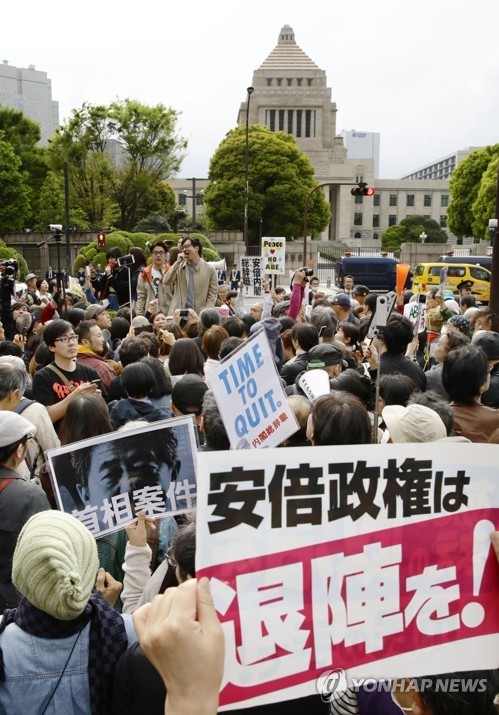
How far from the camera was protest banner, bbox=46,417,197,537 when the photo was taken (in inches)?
109

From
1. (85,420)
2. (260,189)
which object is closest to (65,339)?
(85,420)

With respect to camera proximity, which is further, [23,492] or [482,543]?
[23,492]

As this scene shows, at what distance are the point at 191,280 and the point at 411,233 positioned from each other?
67809mm

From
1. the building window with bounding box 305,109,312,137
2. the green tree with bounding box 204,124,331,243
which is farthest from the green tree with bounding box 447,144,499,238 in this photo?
the building window with bounding box 305,109,312,137

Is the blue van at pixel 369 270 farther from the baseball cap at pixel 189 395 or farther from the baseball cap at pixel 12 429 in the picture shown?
the baseball cap at pixel 12 429

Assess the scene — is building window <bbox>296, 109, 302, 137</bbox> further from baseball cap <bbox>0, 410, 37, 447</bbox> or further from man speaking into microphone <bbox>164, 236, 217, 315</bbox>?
baseball cap <bbox>0, 410, 37, 447</bbox>

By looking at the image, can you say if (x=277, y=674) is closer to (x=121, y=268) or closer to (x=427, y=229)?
(x=121, y=268)

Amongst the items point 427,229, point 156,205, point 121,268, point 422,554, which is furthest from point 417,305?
point 427,229

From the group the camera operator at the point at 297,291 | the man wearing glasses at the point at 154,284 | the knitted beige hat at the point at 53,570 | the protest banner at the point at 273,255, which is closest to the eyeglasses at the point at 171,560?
the knitted beige hat at the point at 53,570

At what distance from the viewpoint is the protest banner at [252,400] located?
3.23 meters

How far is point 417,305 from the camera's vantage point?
852cm

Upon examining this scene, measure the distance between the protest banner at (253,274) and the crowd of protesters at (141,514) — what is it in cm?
744

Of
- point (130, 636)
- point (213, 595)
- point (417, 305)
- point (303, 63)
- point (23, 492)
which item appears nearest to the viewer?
point (213, 595)

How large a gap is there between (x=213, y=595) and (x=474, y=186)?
5605 cm
